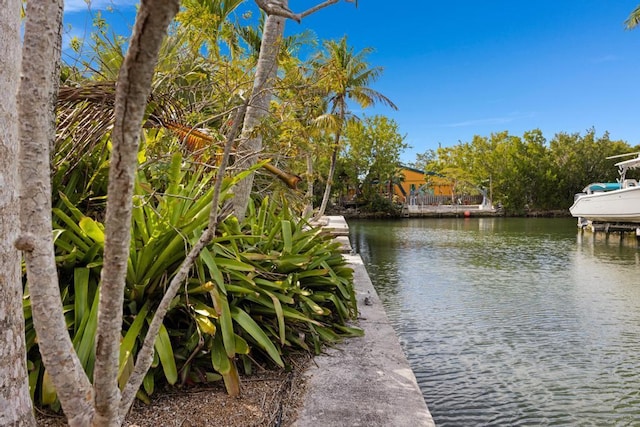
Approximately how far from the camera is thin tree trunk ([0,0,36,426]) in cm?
114

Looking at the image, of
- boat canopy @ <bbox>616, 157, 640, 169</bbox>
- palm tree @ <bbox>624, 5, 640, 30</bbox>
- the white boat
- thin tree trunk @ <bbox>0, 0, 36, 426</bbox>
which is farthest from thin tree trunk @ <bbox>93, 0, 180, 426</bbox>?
boat canopy @ <bbox>616, 157, 640, 169</bbox>

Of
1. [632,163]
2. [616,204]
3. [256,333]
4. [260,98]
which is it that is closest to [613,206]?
[616,204]

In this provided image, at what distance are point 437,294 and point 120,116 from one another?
665 cm

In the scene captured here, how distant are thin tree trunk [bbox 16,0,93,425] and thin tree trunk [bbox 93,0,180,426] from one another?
10cm

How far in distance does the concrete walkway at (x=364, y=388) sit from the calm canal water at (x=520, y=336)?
71 cm

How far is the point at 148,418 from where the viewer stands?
5.93 feet

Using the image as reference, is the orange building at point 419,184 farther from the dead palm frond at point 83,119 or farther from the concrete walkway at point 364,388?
the dead palm frond at point 83,119

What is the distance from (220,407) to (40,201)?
4.41 ft

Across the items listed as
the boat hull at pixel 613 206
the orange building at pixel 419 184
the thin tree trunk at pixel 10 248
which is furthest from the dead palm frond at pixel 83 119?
the orange building at pixel 419 184

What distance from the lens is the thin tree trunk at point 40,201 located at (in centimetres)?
87

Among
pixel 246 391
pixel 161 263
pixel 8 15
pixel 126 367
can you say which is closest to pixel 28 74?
pixel 8 15

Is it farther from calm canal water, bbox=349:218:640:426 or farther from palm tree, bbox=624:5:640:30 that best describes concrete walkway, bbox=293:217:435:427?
palm tree, bbox=624:5:640:30

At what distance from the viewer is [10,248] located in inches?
45.9

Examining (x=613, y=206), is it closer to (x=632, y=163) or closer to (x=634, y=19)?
(x=632, y=163)
